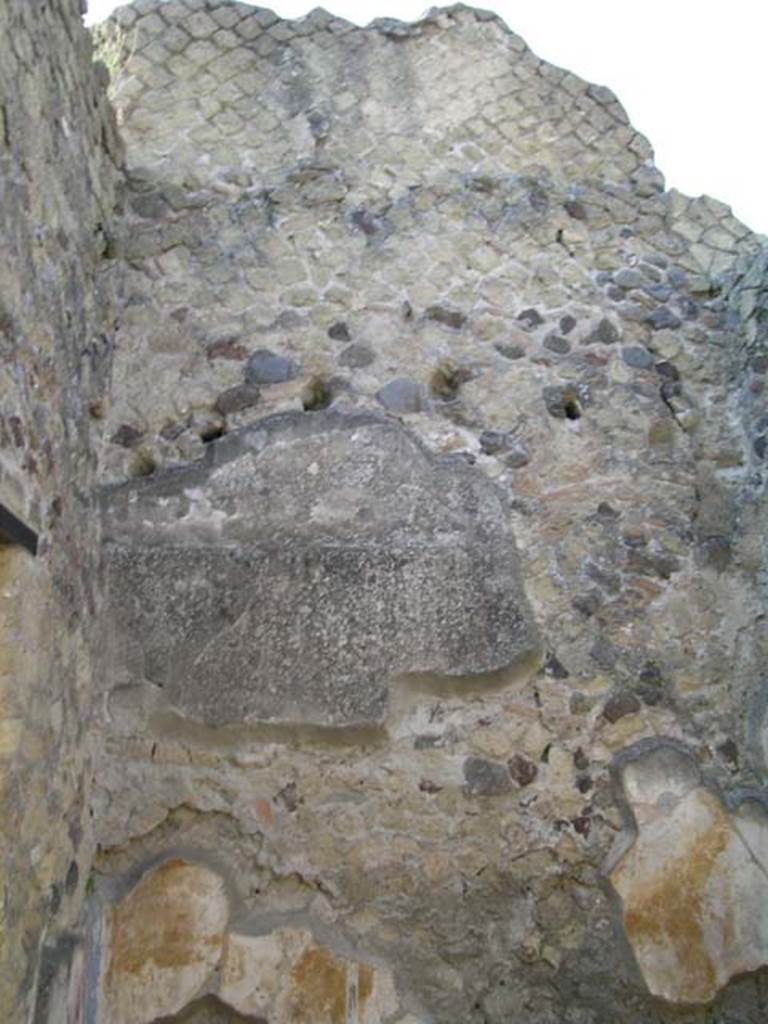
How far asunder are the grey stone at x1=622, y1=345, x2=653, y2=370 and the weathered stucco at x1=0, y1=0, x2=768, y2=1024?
0.10 feet

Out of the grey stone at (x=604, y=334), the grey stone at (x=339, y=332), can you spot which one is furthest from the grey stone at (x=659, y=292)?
the grey stone at (x=339, y=332)

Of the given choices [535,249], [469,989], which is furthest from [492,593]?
[535,249]

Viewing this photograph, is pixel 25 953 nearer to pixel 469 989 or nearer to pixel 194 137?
pixel 469 989

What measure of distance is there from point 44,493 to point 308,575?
0.87 m

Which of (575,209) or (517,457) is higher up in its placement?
(575,209)

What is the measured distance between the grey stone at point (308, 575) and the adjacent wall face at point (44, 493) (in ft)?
0.72

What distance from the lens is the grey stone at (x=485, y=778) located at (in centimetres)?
336

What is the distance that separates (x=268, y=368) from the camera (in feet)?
12.8

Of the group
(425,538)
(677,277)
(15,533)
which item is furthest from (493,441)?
(15,533)

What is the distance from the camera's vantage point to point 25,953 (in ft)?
8.65

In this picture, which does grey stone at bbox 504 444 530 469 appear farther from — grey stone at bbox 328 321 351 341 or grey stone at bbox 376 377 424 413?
grey stone at bbox 328 321 351 341

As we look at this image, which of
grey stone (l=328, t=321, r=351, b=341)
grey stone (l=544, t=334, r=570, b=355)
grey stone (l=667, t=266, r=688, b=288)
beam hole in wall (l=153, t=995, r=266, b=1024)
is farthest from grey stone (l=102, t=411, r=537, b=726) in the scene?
grey stone (l=667, t=266, r=688, b=288)

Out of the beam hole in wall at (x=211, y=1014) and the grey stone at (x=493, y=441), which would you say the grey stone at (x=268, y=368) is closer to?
the grey stone at (x=493, y=441)

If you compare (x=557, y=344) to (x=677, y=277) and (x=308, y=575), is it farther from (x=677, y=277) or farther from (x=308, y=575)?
(x=308, y=575)
